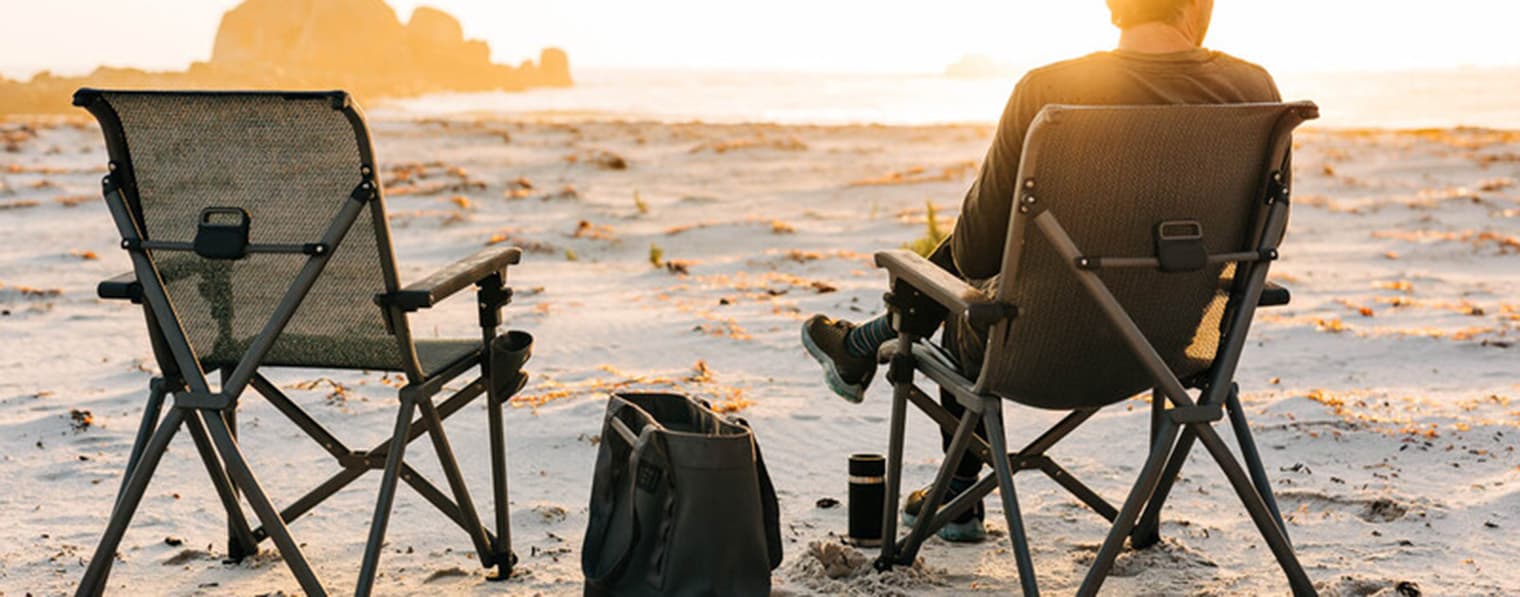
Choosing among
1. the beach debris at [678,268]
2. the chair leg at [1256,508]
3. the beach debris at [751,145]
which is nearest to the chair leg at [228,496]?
the chair leg at [1256,508]

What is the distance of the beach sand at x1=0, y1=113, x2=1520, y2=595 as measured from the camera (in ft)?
12.4

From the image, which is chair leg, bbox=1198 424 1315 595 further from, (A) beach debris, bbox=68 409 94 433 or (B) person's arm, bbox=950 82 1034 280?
(A) beach debris, bbox=68 409 94 433

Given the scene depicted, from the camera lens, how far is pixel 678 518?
309 cm

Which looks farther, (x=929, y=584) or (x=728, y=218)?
(x=728, y=218)

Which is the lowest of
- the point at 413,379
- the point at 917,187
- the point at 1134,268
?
the point at 917,187

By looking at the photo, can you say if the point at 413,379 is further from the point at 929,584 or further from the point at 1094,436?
the point at 1094,436

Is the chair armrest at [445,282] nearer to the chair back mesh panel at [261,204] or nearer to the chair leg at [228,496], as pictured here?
the chair back mesh panel at [261,204]

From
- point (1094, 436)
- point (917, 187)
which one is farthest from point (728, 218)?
point (1094, 436)

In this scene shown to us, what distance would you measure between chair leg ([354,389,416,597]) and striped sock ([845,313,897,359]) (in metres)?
1.21

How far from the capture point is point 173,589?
3602mm

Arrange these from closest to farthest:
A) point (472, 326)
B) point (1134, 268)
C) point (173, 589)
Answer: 1. point (1134, 268)
2. point (173, 589)
3. point (472, 326)

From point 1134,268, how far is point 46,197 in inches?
465

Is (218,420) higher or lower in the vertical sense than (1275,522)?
higher

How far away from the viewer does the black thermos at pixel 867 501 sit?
390cm
